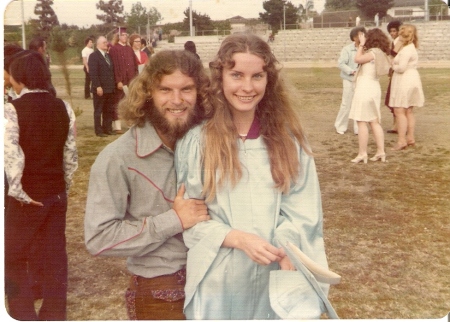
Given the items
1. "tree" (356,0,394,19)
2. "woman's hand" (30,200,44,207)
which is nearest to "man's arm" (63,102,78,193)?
"woman's hand" (30,200,44,207)

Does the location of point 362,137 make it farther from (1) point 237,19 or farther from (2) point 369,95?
(1) point 237,19

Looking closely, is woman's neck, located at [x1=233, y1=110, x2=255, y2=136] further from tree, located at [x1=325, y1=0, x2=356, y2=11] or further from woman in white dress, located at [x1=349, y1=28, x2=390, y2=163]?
woman in white dress, located at [x1=349, y1=28, x2=390, y2=163]

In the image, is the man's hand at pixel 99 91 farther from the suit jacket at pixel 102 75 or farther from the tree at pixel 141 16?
the tree at pixel 141 16

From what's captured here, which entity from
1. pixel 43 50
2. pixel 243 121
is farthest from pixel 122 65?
pixel 243 121

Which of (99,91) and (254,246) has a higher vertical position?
(99,91)

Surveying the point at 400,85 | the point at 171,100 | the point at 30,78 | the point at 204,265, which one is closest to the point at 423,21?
the point at 400,85

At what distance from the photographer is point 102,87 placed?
169cm

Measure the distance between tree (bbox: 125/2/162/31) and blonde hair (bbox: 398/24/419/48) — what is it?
0.84 metres

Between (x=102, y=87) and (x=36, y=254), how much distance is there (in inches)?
22.7

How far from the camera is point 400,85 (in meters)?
2.21

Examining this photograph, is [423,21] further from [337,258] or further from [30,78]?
[30,78]

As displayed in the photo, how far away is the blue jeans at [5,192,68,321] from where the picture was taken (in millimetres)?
1469

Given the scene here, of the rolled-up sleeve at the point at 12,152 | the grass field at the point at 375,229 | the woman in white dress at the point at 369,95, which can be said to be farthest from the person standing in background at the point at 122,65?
the woman in white dress at the point at 369,95

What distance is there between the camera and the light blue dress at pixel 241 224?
109 centimetres
